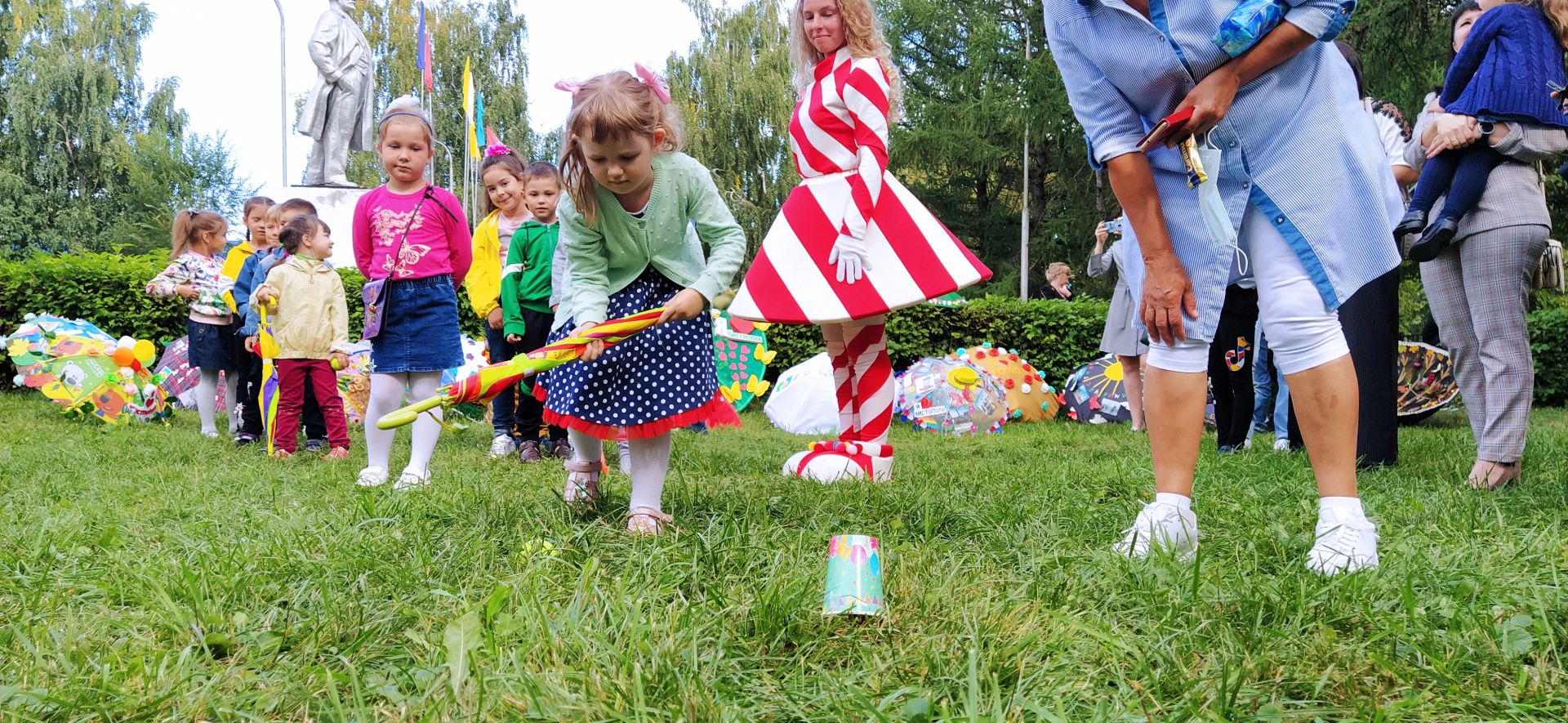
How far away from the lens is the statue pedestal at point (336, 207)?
37.8 ft

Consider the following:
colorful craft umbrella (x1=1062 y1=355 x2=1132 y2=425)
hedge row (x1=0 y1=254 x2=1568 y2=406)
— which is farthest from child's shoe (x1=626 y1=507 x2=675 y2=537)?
hedge row (x1=0 y1=254 x2=1568 y2=406)

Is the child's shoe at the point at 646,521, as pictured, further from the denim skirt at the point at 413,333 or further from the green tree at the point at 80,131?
the green tree at the point at 80,131

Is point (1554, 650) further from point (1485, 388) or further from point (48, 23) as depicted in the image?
point (48, 23)

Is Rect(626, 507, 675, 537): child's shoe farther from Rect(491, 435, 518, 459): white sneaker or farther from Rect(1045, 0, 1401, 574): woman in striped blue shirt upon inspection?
Rect(491, 435, 518, 459): white sneaker

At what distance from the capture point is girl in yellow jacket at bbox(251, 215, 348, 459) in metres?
5.56

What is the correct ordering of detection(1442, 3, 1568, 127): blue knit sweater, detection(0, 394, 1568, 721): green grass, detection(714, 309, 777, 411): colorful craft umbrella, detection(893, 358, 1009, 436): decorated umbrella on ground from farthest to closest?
detection(714, 309, 777, 411): colorful craft umbrella, detection(893, 358, 1009, 436): decorated umbrella on ground, detection(1442, 3, 1568, 127): blue knit sweater, detection(0, 394, 1568, 721): green grass

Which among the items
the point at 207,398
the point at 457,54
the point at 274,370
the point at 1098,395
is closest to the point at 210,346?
the point at 207,398

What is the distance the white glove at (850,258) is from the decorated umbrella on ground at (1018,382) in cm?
449

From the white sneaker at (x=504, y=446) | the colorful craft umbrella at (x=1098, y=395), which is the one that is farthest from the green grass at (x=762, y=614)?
the colorful craft umbrella at (x=1098, y=395)

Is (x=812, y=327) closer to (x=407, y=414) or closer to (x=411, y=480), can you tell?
(x=411, y=480)

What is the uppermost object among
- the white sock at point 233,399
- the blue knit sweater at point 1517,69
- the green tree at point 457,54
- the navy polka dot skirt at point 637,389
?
the green tree at point 457,54

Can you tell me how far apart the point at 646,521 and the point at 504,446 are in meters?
3.20

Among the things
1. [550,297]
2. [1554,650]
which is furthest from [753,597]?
[550,297]

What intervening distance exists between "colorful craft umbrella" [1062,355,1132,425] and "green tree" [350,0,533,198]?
2302 centimetres
